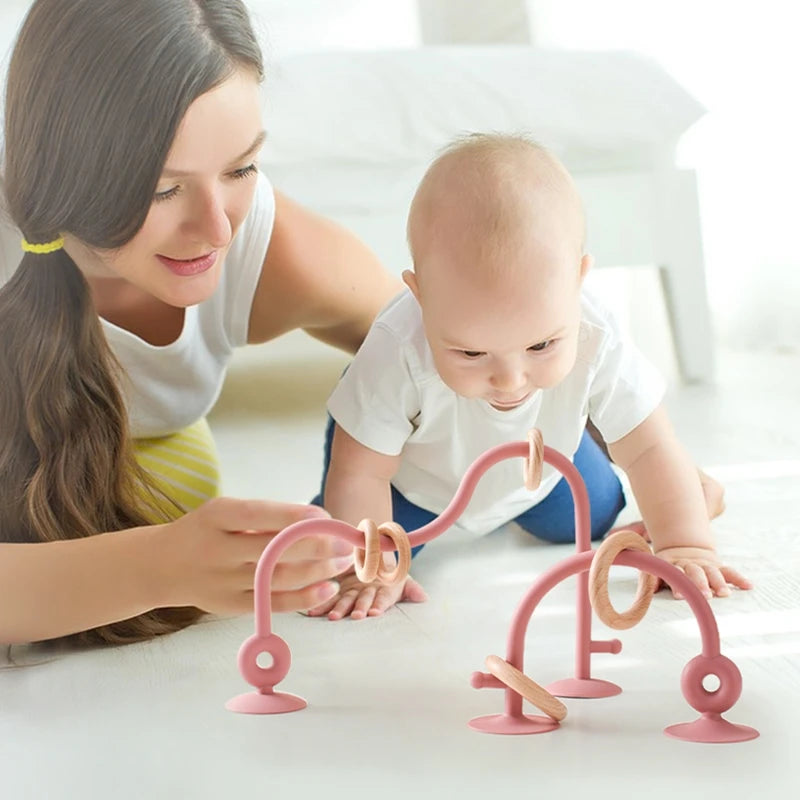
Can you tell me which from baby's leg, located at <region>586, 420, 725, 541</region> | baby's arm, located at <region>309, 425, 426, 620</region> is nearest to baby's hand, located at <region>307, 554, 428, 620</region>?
baby's arm, located at <region>309, 425, 426, 620</region>

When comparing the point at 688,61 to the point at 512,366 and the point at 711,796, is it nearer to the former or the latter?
the point at 512,366

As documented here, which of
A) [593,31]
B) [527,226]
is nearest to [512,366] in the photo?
[527,226]

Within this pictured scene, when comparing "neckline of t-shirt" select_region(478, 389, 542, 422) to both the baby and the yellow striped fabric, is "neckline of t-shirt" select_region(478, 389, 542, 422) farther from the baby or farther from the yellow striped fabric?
the yellow striped fabric

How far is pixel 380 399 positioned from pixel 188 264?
15 centimetres

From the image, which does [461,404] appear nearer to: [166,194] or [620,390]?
[620,390]

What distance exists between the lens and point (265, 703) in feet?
2.09

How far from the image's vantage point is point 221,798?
54 centimetres

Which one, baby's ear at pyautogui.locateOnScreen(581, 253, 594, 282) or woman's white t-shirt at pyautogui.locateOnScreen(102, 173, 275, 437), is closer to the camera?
baby's ear at pyautogui.locateOnScreen(581, 253, 594, 282)

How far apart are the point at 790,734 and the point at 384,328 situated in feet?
1.21

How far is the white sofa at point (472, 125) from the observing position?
143 centimetres

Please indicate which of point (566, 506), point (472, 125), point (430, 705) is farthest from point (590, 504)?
point (472, 125)

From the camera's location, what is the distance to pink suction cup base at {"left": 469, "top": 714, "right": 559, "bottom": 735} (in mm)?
596

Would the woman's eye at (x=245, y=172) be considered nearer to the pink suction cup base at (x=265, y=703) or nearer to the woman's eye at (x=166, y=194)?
the woman's eye at (x=166, y=194)

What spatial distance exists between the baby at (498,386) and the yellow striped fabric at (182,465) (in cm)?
15
